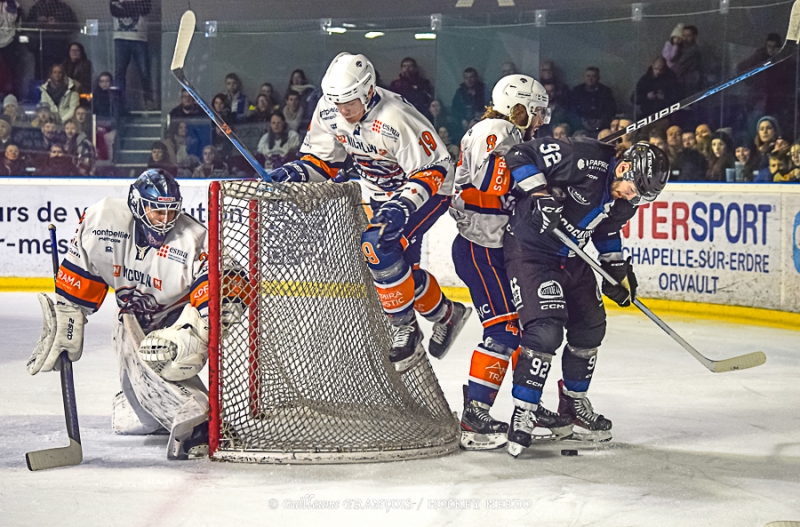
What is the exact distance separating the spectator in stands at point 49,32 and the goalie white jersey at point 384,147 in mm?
5078

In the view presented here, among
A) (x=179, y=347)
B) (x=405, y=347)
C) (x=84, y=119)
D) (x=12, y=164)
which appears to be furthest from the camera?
(x=84, y=119)

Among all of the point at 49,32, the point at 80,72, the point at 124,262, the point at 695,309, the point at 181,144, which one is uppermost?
the point at 49,32

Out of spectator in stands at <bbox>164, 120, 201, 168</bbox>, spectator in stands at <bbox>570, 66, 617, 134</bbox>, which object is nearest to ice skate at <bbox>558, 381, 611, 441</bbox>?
spectator in stands at <bbox>570, 66, 617, 134</bbox>

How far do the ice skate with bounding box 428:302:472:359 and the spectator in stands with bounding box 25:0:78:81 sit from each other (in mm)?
5312

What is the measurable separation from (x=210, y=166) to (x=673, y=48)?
11.6 feet

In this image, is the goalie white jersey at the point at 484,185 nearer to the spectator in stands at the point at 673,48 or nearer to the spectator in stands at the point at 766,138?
the spectator in stands at the point at 766,138

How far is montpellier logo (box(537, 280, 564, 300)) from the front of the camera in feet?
10.3

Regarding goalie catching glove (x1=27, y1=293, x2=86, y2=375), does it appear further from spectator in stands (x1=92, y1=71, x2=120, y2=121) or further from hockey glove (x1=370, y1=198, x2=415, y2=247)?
spectator in stands (x1=92, y1=71, x2=120, y2=121)

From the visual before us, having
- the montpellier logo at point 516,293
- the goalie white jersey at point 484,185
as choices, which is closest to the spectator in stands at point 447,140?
the goalie white jersey at point 484,185

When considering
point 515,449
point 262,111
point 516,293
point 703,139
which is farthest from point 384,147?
point 262,111

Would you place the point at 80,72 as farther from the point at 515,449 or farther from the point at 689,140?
the point at 515,449

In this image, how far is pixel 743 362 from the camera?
3455 mm

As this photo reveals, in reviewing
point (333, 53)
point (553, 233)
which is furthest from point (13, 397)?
point (333, 53)

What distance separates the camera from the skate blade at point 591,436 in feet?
Result: 11.2
